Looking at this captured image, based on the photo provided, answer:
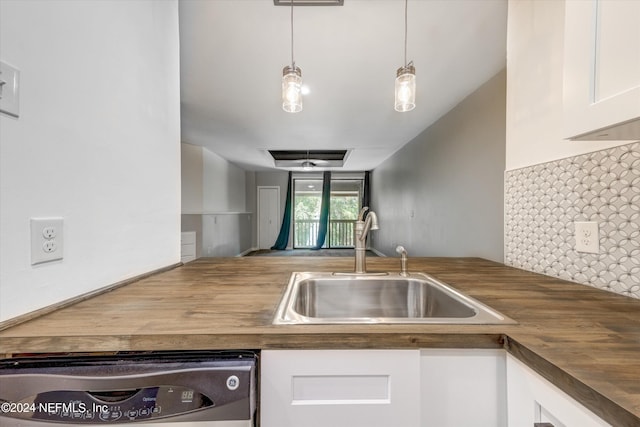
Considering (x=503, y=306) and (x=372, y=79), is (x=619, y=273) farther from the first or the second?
(x=372, y=79)

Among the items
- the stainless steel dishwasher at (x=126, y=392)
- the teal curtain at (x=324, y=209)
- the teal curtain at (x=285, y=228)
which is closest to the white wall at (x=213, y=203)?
the teal curtain at (x=285, y=228)

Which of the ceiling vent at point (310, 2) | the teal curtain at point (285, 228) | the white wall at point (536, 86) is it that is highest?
the ceiling vent at point (310, 2)

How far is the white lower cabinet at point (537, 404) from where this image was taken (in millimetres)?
465

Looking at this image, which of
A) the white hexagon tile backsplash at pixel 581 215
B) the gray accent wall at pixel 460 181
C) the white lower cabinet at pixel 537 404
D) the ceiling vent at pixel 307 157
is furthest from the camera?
the ceiling vent at pixel 307 157

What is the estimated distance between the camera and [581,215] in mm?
1006

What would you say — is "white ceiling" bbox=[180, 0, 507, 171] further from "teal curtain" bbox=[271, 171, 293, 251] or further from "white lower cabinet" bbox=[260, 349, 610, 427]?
"teal curtain" bbox=[271, 171, 293, 251]

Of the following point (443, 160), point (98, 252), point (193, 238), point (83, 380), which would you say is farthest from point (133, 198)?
point (193, 238)

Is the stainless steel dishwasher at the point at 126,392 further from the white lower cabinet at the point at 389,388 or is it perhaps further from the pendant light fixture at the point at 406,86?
the pendant light fixture at the point at 406,86

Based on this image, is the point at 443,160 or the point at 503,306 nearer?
the point at 503,306

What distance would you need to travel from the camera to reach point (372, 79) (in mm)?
2229

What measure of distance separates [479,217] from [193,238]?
12.7 feet

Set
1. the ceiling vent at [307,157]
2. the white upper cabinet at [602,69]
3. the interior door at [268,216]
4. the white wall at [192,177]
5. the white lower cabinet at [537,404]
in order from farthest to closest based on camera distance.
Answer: the interior door at [268,216] < the ceiling vent at [307,157] < the white wall at [192,177] < the white upper cabinet at [602,69] < the white lower cabinet at [537,404]

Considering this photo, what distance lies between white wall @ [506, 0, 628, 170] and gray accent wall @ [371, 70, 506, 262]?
675 mm

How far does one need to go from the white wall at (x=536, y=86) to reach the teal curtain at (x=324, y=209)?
5991 mm
